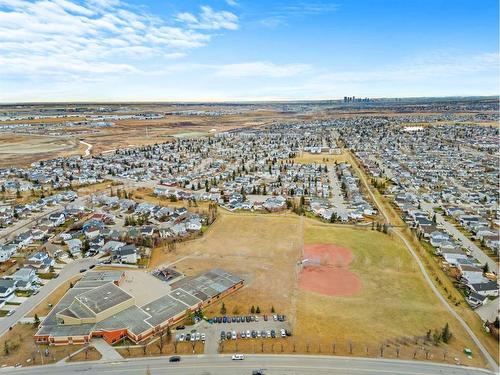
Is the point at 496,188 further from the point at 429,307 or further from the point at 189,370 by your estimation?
the point at 189,370

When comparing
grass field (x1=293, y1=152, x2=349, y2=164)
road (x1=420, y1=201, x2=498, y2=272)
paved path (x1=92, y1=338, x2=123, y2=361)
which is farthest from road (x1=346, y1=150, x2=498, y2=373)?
grass field (x1=293, y1=152, x2=349, y2=164)

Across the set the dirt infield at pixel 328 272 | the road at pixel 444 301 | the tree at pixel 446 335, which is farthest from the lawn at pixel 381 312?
the dirt infield at pixel 328 272

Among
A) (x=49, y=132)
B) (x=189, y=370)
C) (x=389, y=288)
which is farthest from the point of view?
(x=49, y=132)

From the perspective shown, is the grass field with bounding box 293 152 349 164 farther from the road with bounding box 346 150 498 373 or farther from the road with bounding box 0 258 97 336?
the road with bounding box 0 258 97 336

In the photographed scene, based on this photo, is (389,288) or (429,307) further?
(389,288)

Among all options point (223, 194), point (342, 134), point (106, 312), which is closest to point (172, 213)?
point (223, 194)

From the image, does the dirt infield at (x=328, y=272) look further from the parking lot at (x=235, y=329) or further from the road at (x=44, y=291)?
the road at (x=44, y=291)

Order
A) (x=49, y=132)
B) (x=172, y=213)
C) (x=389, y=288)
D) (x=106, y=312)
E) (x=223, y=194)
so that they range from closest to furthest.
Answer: (x=106, y=312)
(x=389, y=288)
(x=172, y=213)
(x=223, y=194)
(x=49, y=132)
